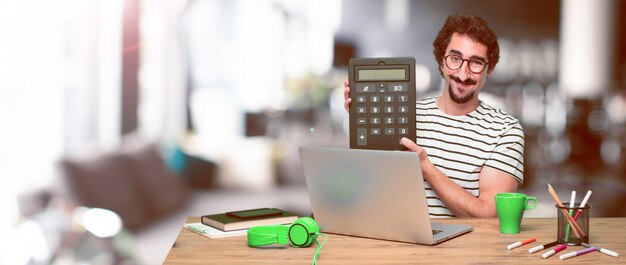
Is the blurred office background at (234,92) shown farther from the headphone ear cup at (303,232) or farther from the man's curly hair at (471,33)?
the headphone ear cup at (303,232)

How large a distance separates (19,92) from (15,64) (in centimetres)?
15

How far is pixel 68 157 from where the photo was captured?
3.64m

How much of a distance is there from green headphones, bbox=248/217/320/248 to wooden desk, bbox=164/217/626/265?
0.05 ft

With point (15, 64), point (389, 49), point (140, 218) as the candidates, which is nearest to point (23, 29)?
point (15, 64)

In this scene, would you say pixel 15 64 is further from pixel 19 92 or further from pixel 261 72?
pixel 261 72

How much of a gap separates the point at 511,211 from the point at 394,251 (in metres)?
0.30

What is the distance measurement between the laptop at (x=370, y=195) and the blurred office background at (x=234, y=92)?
7.90 feet

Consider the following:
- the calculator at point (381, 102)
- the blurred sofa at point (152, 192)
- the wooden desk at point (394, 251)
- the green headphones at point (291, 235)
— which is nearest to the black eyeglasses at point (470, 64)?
the calculator at point (381, 102)

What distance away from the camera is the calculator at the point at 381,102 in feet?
5.23

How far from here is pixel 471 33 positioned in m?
2.03

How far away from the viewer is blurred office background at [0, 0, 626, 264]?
13.3 ft

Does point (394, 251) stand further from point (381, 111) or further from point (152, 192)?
point (152, 192)

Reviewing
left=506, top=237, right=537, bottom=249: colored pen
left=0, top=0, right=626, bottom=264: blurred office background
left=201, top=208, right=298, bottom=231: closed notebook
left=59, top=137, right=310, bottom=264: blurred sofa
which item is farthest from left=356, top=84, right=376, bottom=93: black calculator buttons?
left=0, top=0, right=626, bottom=264: blurred office background

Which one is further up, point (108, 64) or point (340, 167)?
point (108, 64)
